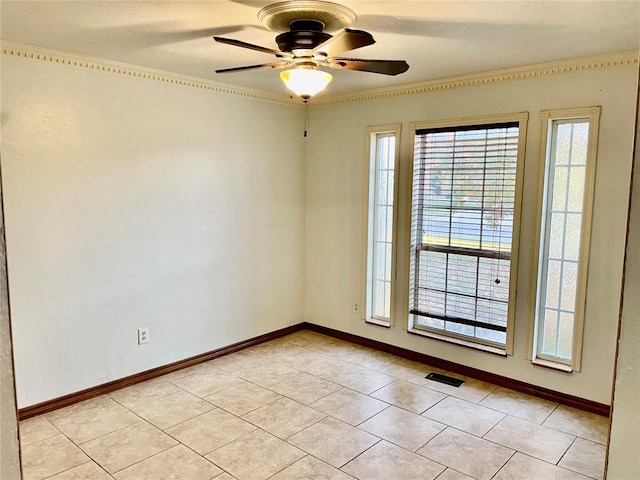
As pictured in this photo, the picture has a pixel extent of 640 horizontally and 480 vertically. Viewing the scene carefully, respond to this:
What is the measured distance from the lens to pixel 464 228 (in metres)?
3.83

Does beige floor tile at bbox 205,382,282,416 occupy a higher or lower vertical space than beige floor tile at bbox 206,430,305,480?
higher

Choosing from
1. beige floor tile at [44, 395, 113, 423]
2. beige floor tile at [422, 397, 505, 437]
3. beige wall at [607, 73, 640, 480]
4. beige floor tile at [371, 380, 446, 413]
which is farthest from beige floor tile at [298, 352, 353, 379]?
beige wall at [607, 73, 640, 480]

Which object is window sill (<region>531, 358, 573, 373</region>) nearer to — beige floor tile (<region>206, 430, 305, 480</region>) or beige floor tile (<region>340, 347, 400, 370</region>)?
beige floor tile (<region>340, 347, 400, 370</region>)

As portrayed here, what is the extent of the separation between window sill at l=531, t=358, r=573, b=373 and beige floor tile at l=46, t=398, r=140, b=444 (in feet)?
9.49

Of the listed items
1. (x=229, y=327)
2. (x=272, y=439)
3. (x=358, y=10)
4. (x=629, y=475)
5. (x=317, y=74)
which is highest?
(x=358, y=10)

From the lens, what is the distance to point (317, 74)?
7.66ft

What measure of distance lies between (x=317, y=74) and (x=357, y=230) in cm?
235

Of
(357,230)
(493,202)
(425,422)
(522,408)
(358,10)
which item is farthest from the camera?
(357,230)

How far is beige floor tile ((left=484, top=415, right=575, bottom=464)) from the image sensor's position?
109 inches

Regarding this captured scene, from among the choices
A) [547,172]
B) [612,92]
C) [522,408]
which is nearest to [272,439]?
[522,408]

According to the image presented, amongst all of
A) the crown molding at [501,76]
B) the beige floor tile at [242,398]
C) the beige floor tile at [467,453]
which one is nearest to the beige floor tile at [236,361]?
the beige floor tile at [242,398]

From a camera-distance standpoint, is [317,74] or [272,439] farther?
[272,439]

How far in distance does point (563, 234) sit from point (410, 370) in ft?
5.40

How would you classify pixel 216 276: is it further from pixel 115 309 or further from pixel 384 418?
pixel 384 418
